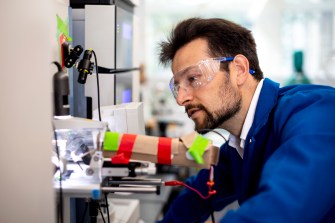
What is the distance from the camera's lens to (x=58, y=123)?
3.88ft

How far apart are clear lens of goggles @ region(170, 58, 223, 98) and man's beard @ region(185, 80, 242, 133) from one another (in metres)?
0.09

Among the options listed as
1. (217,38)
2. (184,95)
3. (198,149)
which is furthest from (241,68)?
(198,149)

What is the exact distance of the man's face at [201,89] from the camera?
1.51m

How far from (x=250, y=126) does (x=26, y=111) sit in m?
0.86

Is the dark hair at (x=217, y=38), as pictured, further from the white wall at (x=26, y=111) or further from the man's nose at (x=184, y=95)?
the white wall at (x=26, y=111)

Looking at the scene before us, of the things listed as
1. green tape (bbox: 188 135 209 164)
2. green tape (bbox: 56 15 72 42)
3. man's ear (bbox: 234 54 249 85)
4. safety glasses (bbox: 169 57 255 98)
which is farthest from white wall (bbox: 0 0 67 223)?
man's ear (bbox: 234 54 249 85)

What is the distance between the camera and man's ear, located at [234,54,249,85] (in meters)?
1.58

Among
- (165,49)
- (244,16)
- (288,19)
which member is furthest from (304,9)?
(165,49)

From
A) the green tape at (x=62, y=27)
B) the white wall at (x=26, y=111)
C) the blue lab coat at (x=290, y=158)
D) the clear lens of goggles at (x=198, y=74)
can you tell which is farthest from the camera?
the clear lens of goggles at (x=198, y=74)

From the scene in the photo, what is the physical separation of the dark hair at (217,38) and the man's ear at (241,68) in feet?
0.13

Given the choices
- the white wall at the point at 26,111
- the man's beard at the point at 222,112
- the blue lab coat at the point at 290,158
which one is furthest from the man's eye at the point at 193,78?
the white wall at the point at 26,111

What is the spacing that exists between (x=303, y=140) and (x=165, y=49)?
820mm

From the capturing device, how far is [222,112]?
1.56m

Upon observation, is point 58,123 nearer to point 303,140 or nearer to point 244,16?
point 303,140
